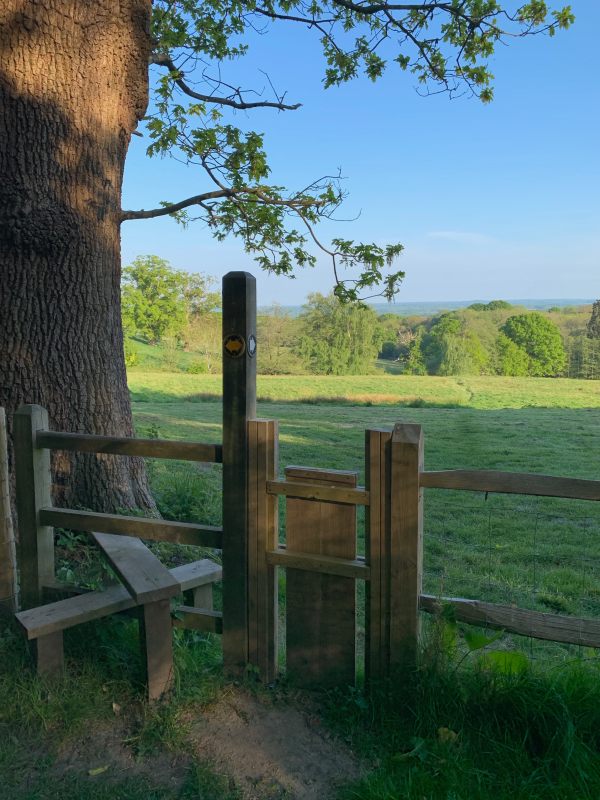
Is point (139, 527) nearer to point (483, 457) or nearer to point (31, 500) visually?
point (31, 500)

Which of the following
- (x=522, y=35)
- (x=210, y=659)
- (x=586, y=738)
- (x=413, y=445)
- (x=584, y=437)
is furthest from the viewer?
(x=584, y=437)

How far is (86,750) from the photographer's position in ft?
10.0

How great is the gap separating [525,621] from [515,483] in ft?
2.08

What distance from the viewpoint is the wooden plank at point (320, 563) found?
3.32 meters

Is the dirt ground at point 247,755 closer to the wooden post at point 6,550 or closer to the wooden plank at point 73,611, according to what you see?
the wooden plank at point 73,611

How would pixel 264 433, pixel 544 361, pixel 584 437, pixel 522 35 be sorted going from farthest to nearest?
pixel 544 361 → pixel 584 437 → pixel 522 35 → pixel 264 433

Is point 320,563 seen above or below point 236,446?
below

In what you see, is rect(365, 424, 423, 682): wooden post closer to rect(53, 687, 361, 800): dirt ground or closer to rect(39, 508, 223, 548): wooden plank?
rect(53, 687, 361, 800): dirt ground

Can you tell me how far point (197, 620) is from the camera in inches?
145

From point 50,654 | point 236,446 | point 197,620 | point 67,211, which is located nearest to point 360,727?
point 197,620

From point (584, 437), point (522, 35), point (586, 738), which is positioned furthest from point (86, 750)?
point (584, 437)

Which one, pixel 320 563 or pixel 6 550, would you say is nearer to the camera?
pixel 320 563

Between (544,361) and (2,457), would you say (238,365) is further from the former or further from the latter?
(544,361)

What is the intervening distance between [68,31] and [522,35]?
6432 mm
